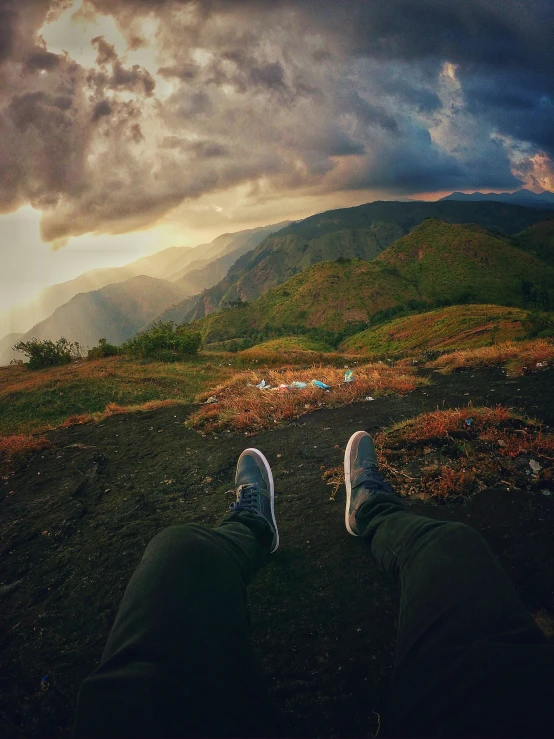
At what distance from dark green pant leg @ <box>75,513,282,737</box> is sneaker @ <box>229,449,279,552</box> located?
0.91m

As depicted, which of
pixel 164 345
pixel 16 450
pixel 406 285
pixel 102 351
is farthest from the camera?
pixel 406 285

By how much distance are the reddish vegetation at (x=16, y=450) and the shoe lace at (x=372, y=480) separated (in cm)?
560

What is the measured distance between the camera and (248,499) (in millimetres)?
2705

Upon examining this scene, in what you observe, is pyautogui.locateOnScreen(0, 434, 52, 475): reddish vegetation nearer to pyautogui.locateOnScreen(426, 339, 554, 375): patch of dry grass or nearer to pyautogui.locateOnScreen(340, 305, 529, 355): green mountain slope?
pyautogui.locateOnScreen(426, 339, 554, 375): patch of dry grass

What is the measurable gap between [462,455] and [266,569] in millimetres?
2303

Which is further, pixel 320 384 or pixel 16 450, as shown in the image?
pixel 320 384

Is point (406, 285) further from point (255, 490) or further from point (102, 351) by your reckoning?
point (255, 490)

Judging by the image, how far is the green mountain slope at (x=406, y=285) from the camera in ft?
A: 257

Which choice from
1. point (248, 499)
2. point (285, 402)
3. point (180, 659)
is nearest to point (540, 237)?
point (285, 402)

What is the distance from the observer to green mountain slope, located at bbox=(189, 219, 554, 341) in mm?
78250

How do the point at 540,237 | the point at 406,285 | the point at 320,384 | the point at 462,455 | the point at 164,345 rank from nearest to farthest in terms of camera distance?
the point at 462,455 < the point at 320,384 < the point at 164,345 < the point at 406,285 < the point at 540,237

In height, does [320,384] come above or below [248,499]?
below

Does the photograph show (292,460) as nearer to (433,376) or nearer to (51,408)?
(433,376)

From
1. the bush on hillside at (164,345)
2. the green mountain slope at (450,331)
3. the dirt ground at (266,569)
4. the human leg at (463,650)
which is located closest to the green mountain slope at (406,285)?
the green mountain slope at (450,331)
